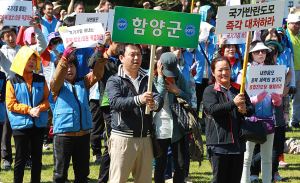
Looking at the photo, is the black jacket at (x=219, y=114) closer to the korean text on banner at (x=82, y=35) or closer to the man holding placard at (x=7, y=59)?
the korean text on banner at (x=82, y=35)

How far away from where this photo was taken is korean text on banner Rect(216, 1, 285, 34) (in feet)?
17.5

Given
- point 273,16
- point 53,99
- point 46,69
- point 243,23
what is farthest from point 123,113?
point 46,69

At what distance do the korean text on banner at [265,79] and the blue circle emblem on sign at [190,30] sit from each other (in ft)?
4.14

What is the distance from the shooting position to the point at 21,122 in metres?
6.41

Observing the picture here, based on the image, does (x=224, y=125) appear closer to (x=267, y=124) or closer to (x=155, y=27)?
(x=267, y=124)

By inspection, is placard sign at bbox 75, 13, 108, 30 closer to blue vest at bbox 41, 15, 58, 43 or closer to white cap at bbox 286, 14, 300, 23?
blue vest at bbox 41, 15, 58, 43

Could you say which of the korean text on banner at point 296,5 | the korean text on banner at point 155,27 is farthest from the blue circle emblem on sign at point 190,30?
the korean text on banner at point 296,5

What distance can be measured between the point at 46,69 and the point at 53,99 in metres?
3.12

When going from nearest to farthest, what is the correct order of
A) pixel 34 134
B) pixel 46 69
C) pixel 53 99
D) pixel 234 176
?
pixel 234 176 → pixel 53 99 → pixel 34 134 → pixel 46 69

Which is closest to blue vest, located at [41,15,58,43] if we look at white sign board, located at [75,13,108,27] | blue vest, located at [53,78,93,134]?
white sign board, located at [75,13,108,27]

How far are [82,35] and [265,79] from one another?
2.48 metres

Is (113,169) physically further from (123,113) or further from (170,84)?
(170,84)

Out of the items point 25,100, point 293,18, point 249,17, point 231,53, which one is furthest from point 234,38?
point 25,100

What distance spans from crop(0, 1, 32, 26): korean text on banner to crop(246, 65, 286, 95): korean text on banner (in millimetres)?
4232
